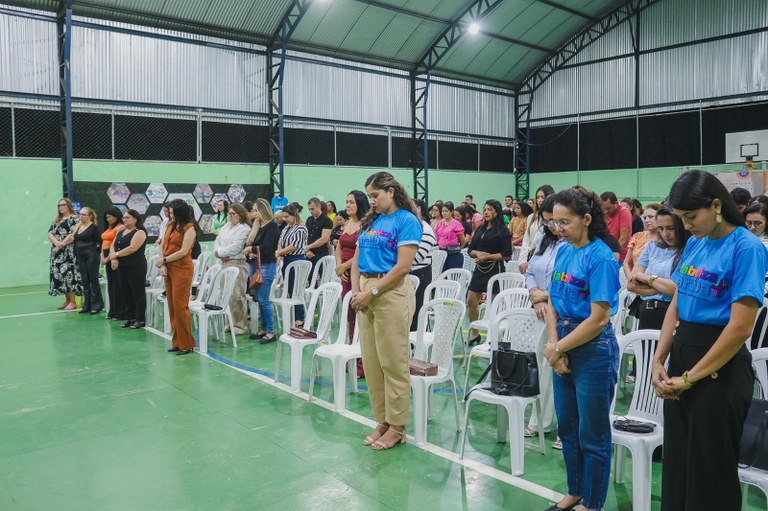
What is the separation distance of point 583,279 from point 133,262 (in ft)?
20.1

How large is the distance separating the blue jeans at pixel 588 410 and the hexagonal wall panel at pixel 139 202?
10825mm

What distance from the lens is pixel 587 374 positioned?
101 inches

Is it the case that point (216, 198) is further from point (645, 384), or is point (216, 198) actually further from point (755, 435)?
point (755, 435)

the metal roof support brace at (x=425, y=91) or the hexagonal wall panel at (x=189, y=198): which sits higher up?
the metal roof support brace at (x=425, y=91)

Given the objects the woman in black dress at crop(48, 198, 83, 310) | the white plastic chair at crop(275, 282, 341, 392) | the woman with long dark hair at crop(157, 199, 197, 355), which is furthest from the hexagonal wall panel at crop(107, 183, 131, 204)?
the white plastic chair at crop(275, 282, 341, 392)

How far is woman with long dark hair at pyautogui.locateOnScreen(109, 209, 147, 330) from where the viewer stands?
23.9ft

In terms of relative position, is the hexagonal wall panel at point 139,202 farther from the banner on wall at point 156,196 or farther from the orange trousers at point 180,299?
the orange trousers at point 180,299

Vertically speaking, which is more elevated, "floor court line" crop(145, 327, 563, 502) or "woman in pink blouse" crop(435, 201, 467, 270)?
"woman in pink blouse" crop(435, 201, 467, 270)

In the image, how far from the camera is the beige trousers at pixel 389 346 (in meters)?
3.59

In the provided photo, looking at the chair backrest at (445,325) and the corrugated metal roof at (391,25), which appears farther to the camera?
the corrugated metal roof at (391,25)

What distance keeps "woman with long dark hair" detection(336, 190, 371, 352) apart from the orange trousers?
1.59 metres

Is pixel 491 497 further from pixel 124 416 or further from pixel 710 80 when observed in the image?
pixel 710 80

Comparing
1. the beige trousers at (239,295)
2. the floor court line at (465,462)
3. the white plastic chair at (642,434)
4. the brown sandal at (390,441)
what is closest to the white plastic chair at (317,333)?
the floor court line at (465,462)

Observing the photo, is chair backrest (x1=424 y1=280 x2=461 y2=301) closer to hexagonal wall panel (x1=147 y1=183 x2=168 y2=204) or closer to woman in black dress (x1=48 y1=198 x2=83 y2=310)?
woman in black dress (x1=48 y1=198 x2=83 y2=310)
